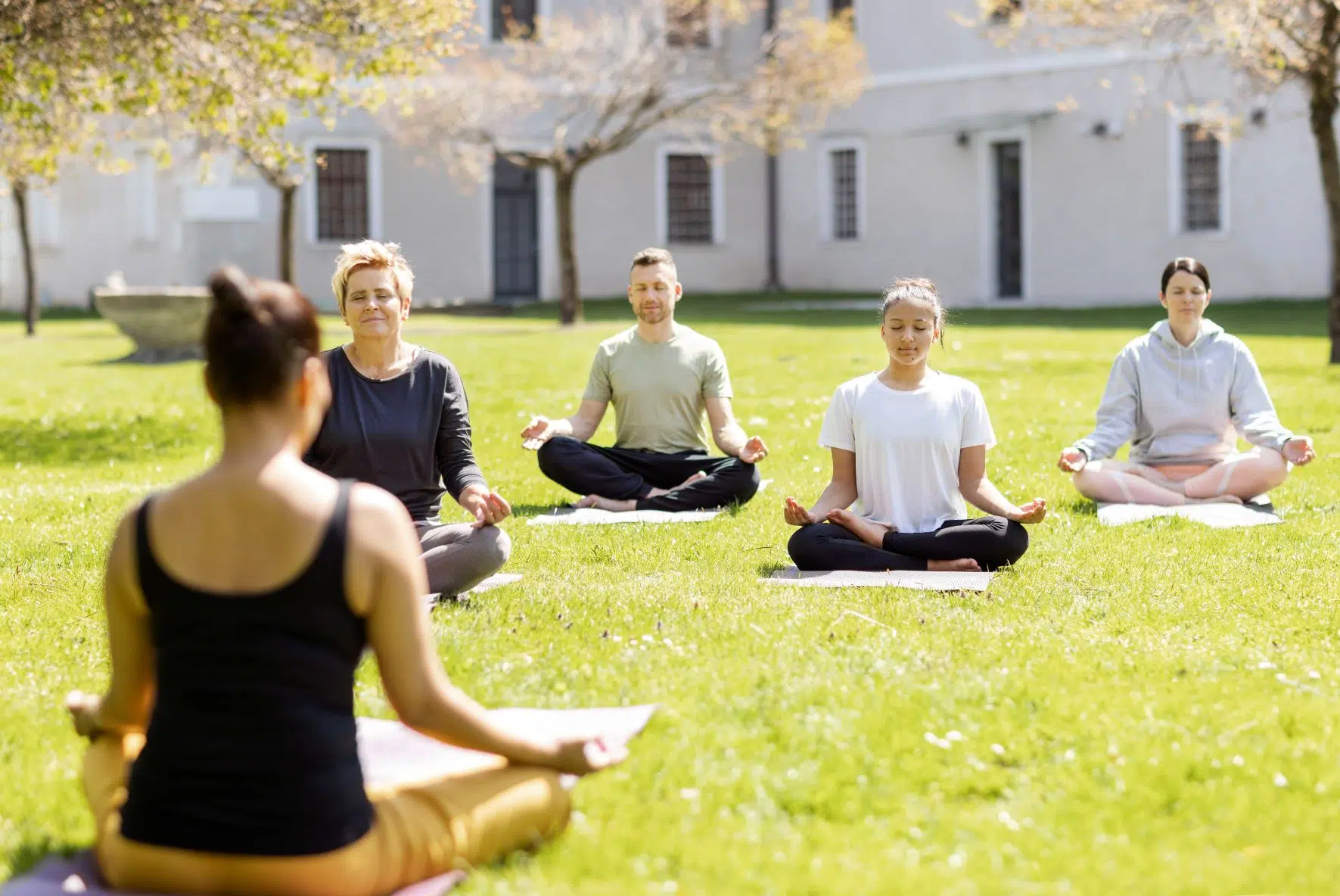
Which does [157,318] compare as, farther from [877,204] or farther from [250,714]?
[250,714]

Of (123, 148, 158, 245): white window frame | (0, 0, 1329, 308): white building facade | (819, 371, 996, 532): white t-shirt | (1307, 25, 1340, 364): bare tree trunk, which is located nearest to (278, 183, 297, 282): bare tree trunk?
(0, 0, 1329, 308): white building facade

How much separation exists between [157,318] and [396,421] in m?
15.0

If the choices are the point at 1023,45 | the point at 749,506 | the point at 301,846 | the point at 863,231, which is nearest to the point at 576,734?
the point at 301,846

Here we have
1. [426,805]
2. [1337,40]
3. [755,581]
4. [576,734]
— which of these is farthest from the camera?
[1337,40]

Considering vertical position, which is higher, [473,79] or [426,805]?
[473,79]

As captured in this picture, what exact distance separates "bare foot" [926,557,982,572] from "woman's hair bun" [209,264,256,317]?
4.30 m

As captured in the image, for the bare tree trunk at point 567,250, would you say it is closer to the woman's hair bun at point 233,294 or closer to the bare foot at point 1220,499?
the bare foot at point 1220,499

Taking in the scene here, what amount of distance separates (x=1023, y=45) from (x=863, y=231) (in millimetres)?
5078

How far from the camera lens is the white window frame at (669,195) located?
34781mm

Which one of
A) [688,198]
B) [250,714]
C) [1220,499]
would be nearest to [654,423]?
[1220,499]

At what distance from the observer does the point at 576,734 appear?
4.68 m

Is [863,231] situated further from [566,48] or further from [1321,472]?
[1321,472]

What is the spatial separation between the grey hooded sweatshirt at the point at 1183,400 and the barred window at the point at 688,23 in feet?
60.6

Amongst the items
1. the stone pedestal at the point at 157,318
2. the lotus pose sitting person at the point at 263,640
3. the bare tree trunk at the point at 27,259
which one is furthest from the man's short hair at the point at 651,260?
the bare tree trunk at the point at 27,259
